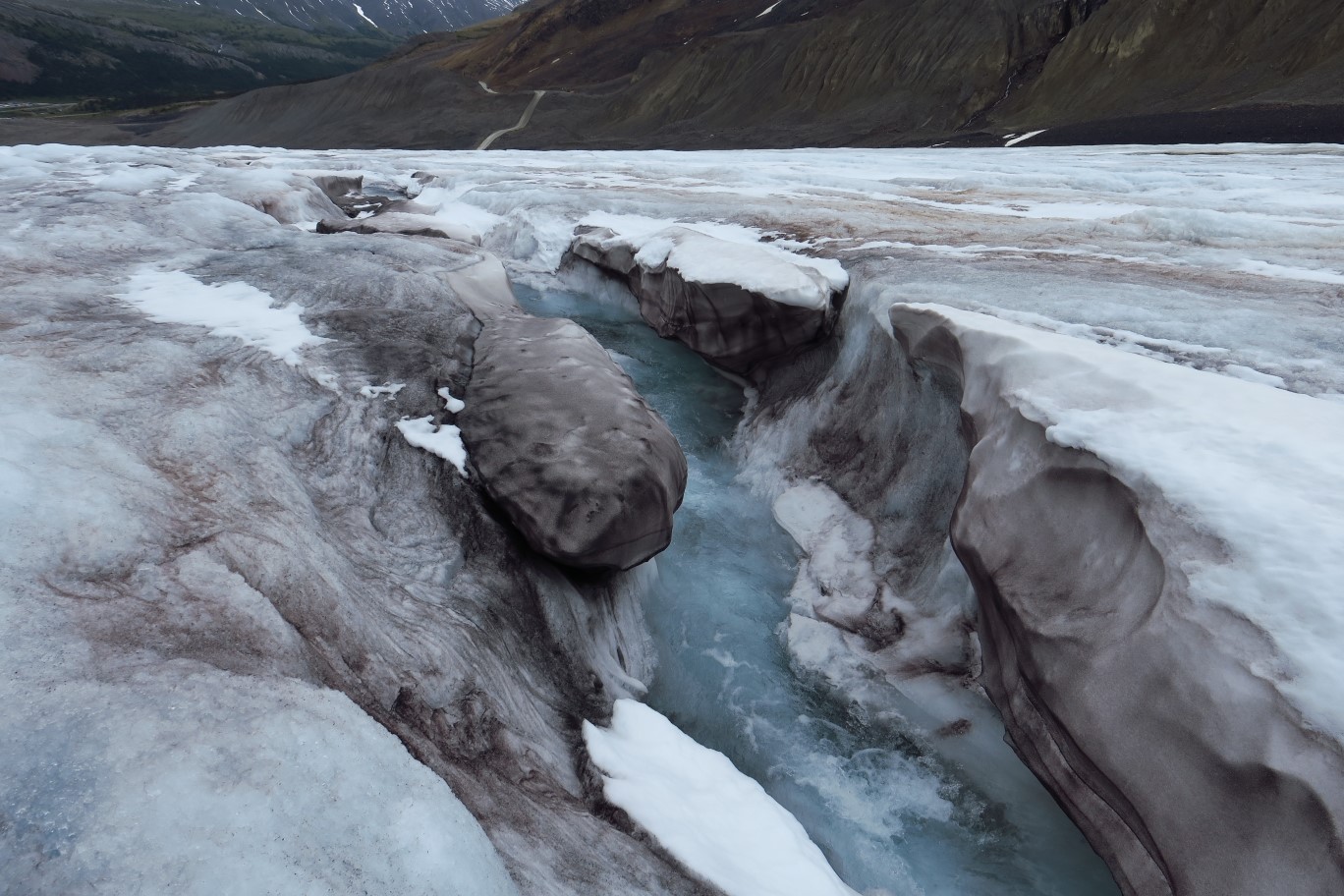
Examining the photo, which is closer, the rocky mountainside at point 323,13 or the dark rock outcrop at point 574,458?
the dark rock outcrop at point 574,458

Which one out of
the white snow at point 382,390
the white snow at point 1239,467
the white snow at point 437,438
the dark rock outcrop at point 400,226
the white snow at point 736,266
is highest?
the white snow at point 1239,467

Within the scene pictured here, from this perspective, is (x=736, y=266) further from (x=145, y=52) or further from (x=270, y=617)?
(x=145, y=52)

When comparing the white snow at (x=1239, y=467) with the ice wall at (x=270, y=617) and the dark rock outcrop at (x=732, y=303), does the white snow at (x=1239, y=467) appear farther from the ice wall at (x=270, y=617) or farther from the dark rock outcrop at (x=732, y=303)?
the dark rock outcrop at (x=732, y=303)

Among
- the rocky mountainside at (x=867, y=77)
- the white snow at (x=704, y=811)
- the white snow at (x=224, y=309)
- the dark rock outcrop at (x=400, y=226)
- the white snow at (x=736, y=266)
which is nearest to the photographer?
the white snow at (x=704, y=811)

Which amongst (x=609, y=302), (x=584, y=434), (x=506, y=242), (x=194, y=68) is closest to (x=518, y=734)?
(x=584, y=434)

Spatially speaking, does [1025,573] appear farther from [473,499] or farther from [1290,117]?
[1290,117]

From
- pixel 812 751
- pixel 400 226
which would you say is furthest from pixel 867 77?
pixel 812 751

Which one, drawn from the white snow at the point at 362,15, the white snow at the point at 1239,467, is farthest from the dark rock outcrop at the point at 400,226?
the white snow at the point at 362,15
